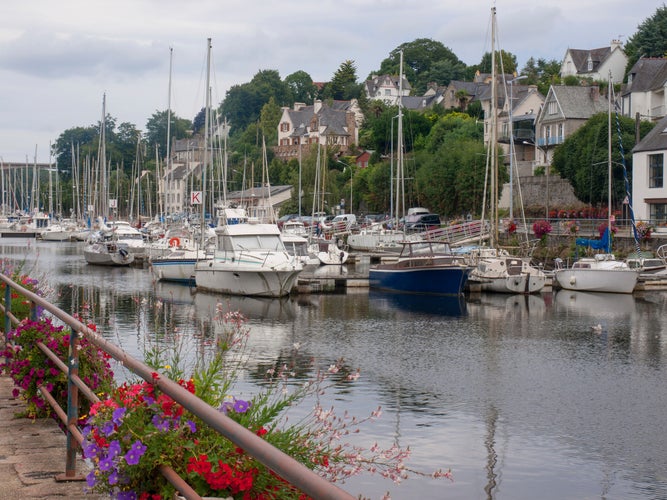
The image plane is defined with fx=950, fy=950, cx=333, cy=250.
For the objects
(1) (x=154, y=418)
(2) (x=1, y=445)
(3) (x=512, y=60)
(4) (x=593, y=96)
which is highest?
(3) (x=512, y=60)

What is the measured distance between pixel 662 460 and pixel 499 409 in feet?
12.7

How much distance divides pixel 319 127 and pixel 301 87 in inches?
1778

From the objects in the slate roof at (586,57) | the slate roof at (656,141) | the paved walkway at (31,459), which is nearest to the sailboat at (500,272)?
the slate roof at (656,141)

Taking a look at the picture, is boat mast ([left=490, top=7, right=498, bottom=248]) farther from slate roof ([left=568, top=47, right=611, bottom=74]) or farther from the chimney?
slate roof ([left=568, top=47, right=611, bottom=74])

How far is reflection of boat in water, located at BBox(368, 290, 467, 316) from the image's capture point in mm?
34938

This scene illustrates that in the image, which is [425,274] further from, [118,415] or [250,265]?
[118,415]

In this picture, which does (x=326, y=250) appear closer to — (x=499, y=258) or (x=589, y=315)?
(x=499, y=258)

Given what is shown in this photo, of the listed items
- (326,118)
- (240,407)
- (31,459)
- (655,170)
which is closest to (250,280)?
(31,459)

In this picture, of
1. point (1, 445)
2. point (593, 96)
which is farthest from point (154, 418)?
point (593, 96)

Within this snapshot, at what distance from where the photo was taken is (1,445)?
7.80 metres

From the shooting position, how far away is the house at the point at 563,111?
87.1 meters

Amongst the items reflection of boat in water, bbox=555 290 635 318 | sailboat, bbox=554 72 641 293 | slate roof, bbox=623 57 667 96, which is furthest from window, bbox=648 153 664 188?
slate roof, bbox=623 57 667 96

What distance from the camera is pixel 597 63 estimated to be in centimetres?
11281

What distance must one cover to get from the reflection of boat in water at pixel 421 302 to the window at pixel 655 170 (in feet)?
80.5
